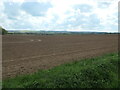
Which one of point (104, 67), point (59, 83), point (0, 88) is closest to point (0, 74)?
point (0, 88)

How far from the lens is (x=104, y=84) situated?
9211 mm

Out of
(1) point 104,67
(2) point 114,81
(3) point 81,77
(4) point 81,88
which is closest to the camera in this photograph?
(4) point 81,88

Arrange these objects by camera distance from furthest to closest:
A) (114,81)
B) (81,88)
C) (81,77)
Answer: (114,81)
(81,77)
(81,88)

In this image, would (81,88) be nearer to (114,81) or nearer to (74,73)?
(74,73)

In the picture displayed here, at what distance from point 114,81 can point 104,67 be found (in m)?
1.45

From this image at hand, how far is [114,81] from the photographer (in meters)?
10.0

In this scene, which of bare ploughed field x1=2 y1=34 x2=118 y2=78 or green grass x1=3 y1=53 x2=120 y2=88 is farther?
bare ploughed field x1=2 y1=34 x2=118 y2=78

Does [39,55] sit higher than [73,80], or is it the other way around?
[73,80]

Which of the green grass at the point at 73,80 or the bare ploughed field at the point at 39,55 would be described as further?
the bare ploughed field at the point at 39,55

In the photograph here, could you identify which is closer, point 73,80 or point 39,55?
point 73,80

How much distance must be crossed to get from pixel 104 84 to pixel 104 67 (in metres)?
2.25

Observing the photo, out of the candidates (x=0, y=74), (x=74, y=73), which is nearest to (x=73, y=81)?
(x=74, y=73)

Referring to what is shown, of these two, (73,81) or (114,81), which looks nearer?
(73,81)

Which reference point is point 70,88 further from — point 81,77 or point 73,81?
point 81,77
